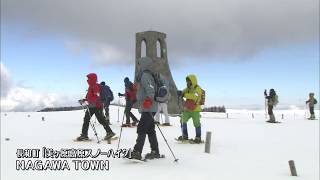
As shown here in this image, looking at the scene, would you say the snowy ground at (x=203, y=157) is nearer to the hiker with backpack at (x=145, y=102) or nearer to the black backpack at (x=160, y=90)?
the hiker with backpack at (x=145, y=102)

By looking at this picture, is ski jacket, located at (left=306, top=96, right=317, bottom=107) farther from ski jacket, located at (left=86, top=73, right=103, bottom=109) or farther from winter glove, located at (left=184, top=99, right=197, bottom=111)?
ski jacket, located at (left=86, top=73, right=103, bottom=109)

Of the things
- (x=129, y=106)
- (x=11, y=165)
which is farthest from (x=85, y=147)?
(x=129, y=106)

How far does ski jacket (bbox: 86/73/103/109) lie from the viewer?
Result: 12.8 m

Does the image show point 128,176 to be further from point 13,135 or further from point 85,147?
point 13,135

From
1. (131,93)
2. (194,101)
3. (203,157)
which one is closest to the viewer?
(203,157)

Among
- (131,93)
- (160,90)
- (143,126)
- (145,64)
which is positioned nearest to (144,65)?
(145,64)

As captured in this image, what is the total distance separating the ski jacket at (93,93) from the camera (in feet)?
42.0

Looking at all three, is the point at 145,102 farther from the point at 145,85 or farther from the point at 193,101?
the point at 193,101

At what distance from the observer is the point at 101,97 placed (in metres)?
13.0

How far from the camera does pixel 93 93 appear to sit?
1286cm

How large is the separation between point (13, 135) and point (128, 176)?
8517mm

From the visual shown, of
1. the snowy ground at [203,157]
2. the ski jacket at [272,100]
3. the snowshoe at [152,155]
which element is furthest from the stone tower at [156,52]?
the snowshoe at [152,155]

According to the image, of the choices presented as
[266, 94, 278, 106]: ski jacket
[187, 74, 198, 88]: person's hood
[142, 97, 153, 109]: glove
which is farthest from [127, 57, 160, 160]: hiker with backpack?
[266, 94, 278, 106]: ski jacket

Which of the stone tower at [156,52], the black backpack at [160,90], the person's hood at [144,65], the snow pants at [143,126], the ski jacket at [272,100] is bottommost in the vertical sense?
the snow pants at [143,126]
